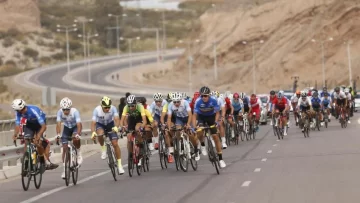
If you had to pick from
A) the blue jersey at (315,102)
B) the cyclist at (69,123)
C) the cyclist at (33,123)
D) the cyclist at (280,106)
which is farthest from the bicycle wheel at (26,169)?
the blue jersey at (315,102)

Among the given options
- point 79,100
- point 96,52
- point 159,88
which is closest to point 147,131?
point 79,100

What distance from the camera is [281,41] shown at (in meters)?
109

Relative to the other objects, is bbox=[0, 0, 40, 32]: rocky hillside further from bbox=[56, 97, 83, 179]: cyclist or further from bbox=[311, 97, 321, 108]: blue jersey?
bbox=[56, 97, 83, 179]: cyclist

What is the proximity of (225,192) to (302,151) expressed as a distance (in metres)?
12.4

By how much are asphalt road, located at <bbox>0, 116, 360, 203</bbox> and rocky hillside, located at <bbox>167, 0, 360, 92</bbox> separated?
7169cm

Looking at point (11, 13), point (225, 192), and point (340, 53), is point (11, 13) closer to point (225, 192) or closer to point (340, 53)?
point (340, 53)

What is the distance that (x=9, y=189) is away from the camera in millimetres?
21406

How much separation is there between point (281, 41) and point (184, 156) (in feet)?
282

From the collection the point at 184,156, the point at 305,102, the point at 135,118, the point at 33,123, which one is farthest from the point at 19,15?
the point at 33,123

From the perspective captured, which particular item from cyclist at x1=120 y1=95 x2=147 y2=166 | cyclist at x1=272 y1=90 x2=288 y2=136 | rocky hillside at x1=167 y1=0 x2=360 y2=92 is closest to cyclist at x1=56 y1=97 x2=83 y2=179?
cyclist at x1=120 y1=95 x2=147 y2=166

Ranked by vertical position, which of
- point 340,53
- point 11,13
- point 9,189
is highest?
point 11,13

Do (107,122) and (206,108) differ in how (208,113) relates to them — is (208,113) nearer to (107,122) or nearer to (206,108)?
(206,108)

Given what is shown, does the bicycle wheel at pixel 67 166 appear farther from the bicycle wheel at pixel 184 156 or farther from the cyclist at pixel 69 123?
the bicycle wheel at pixel 184 156

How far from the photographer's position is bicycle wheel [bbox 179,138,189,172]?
76.7ft
